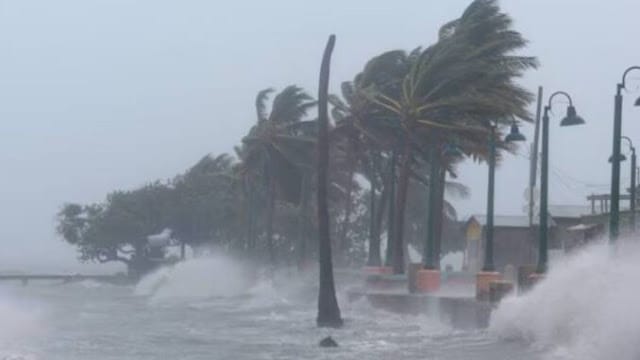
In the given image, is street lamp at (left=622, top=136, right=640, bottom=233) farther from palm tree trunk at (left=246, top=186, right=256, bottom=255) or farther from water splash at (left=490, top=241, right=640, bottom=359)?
palm tree trunk at (left=246, top=186, right=256, bottom=255)

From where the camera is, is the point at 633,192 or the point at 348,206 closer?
the point at 633,192

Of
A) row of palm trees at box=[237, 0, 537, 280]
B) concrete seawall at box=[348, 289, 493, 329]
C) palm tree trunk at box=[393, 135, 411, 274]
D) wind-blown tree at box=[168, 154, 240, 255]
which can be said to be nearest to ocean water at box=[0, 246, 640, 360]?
concrete seawall at box=[348, 289, 493, 329]

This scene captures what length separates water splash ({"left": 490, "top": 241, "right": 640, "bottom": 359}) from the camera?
739 inches

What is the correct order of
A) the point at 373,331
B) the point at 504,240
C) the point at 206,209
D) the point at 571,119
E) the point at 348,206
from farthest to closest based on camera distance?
1. the point at 206,209
2. the point at 348,206
3. the point at 504,240
4. the point at 373,331
5. the point at 571,119

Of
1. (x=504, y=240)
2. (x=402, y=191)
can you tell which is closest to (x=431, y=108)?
(x=402, y=191)

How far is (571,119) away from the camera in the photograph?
95.0 feet

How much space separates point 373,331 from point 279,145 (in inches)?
1393

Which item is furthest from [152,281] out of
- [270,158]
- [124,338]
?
[124,338]

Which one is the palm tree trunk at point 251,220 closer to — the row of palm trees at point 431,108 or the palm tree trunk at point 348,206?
the palm tree trunk at point 348,206

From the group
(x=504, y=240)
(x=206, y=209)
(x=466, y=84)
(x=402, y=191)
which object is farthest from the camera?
(x=206, y=209)

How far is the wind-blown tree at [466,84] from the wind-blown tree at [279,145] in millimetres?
21659

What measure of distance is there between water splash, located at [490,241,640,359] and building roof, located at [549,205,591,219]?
25100 millimetres

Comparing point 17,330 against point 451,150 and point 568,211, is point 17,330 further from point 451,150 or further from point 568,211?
point 568,211

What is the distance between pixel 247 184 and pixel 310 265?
25.7 feet
